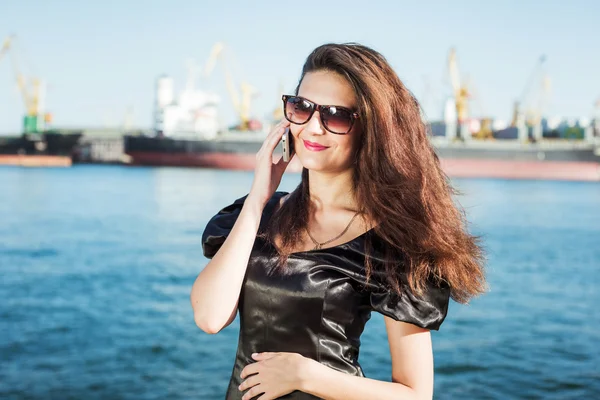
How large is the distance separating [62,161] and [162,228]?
41986 mm

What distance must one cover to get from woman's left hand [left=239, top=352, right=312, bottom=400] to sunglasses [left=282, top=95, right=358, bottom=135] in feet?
1.45

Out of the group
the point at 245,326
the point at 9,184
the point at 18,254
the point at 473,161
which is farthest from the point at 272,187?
the point at 473,161

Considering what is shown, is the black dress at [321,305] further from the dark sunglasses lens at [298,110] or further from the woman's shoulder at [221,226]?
the dark sunglasses lens at [298,110]

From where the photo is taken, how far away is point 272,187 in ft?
4.81

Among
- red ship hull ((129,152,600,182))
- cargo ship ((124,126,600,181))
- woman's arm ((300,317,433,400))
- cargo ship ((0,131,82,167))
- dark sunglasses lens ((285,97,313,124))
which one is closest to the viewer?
woman's arm ((300,317,433,400))

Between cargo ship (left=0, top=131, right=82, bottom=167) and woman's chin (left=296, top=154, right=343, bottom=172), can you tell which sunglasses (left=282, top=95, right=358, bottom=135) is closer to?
woman's chin (left=296, top=154, right=343, bottom=172)

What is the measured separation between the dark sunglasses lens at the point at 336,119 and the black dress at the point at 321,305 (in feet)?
0.71

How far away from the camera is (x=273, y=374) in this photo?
1310mm

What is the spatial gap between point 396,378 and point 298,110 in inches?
21.7

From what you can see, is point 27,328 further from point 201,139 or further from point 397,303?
point 201,139

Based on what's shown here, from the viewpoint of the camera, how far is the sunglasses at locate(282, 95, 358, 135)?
4.53ft

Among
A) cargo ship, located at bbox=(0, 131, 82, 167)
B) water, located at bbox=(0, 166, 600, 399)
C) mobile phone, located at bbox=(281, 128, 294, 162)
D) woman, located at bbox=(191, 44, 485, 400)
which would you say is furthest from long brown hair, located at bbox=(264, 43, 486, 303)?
cargo ship, located at bbox=(0, 131, 82, 167)

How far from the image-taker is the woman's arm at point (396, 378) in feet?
4.21

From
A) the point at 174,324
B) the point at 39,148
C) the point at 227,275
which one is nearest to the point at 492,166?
the point at 39,148
